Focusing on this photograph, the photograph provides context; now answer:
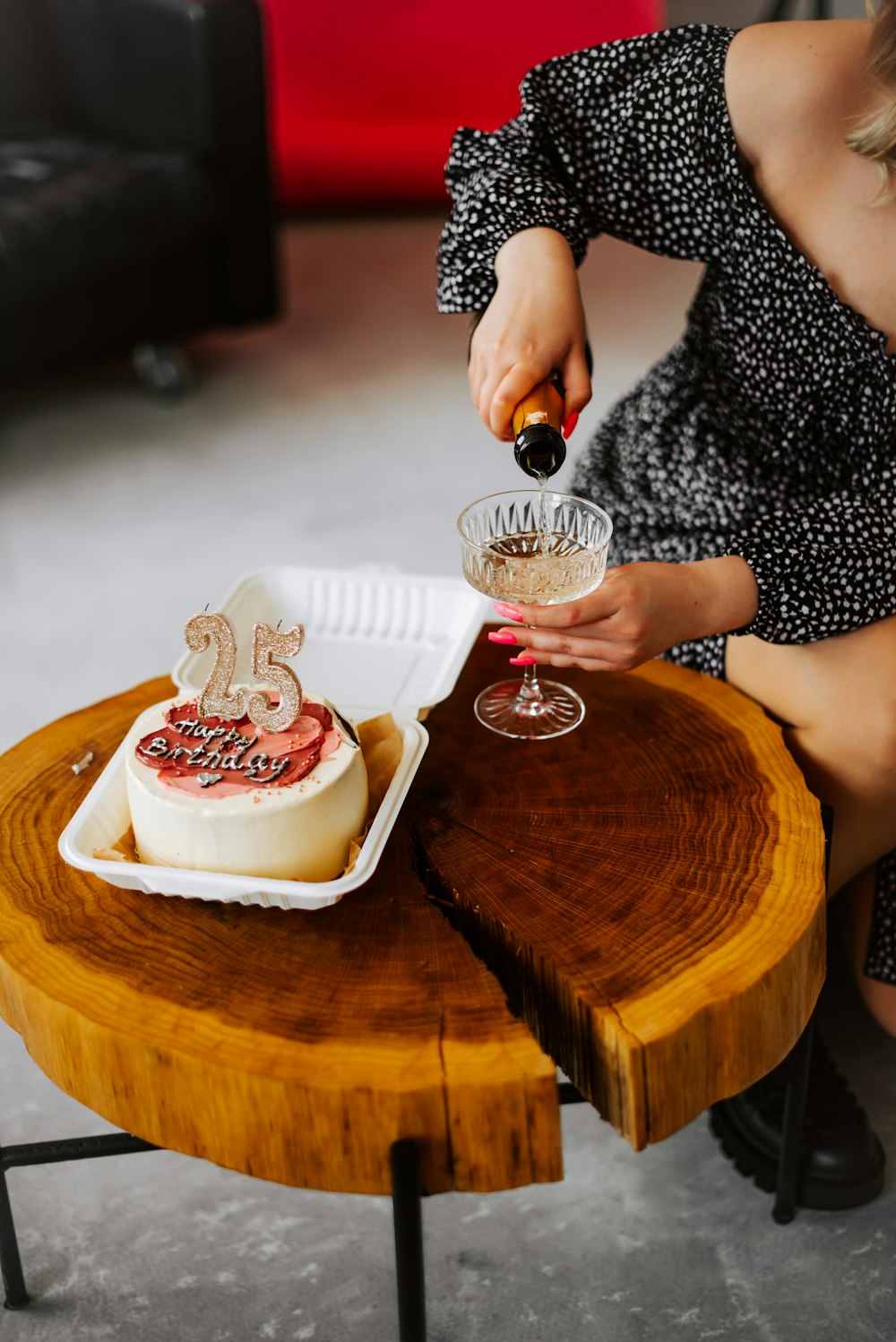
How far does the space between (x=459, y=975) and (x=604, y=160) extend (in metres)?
0.98

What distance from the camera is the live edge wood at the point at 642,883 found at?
3.15ft

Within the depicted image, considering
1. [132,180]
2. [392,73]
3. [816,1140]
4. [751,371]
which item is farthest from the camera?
[392,73]

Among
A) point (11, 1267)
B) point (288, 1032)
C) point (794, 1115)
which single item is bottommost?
point (11, 1267)

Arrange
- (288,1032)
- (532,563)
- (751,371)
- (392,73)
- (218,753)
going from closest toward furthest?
(288,1032) → (218,753) → (532,563) → (751,371) → (392,73)

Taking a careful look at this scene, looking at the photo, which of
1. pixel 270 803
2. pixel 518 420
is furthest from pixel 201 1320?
pixel 518 420

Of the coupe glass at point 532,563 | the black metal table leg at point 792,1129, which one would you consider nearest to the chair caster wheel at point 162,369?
the coupe glass at point 532,563

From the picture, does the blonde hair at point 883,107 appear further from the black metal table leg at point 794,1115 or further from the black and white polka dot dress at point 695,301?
the black metal table leg at point 794,1115

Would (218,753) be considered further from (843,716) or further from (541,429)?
(843,716)

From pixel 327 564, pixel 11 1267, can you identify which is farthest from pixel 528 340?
pixel 327 564

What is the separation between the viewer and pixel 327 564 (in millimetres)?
2516

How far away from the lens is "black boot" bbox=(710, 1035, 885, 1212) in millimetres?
1361

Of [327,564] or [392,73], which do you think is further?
[392,73]

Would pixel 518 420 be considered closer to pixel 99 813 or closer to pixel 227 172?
pixel 99 813

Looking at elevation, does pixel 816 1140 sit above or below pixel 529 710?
below
